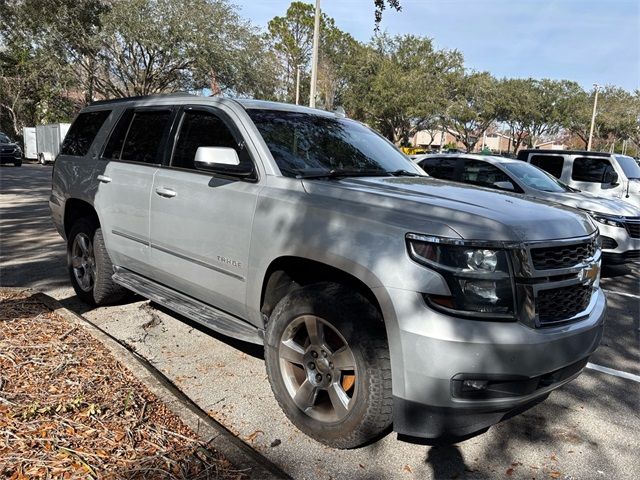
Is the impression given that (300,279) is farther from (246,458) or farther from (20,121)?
(20,121)

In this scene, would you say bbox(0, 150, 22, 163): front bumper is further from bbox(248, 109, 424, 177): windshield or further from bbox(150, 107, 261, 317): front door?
bbox(248, 109, 424, 177): windshield

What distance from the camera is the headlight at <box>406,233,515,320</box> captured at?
233 centimetres

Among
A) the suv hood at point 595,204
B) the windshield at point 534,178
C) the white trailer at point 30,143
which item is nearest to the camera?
the suv hood at point 595,204

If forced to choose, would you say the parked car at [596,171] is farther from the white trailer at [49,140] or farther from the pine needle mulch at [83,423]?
the white trailer at [49,140]

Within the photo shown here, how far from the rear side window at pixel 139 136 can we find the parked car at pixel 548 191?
182 inches

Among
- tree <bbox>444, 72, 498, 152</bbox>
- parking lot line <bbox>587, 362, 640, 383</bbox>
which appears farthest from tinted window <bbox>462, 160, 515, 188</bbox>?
tree <bbox>444, 72, 498, 152</bbox>

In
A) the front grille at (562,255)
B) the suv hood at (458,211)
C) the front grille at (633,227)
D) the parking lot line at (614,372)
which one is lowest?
the parking lot line at (614,372)

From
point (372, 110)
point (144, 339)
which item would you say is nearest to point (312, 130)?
point (144, 339)

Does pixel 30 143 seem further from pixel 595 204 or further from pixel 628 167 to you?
pixel 595 204

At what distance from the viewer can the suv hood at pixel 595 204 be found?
23.9ft

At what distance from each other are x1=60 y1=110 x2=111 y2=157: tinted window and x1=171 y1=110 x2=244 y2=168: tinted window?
1.40 meters

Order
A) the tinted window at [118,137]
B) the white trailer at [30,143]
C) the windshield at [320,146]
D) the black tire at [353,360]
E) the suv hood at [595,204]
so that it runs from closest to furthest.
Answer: the black tire at [353,360] → the windshield at [320,146] → the tinted window at [118,137] → the suv hood at [595,204] → the white trailer at [30,143]

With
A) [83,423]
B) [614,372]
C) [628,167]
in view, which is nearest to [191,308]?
[83,423]

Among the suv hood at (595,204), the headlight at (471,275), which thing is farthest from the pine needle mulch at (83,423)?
the suv hood at (595,204)
